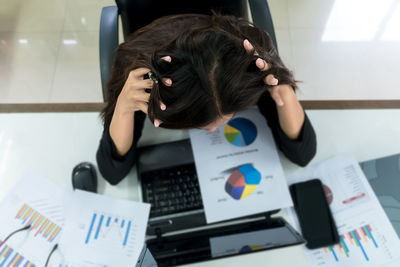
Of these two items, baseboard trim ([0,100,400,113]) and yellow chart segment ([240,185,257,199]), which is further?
baseboard trim ([0,100,400,113])

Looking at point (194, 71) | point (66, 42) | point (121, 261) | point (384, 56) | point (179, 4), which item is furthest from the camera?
point (66, 42)

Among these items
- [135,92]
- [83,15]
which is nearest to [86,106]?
[135,92]

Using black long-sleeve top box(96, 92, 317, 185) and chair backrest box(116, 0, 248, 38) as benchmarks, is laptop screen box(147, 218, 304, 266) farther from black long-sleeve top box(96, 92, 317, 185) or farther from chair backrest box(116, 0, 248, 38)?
chair backrest box(116, 0, 248, 38)

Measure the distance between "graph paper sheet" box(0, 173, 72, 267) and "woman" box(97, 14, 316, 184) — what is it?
0.53ft

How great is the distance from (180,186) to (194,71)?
14.6 inches

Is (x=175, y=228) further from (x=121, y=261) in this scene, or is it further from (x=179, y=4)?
(x=179, y=4)

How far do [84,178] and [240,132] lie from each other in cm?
45

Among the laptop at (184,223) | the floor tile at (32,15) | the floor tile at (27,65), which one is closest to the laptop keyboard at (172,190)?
the laptop at (184,223)

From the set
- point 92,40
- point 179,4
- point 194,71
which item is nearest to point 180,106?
point 194,71

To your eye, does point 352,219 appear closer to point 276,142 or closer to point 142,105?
point 276,142

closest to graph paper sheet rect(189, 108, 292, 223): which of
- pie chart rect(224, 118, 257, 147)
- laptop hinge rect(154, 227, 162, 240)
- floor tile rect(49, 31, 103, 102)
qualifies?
pie chart rect(224, 118, 257, 147)

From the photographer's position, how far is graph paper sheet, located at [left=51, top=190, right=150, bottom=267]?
0.75m

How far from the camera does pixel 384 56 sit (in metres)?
1.61

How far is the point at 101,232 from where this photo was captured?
0.78 metres
